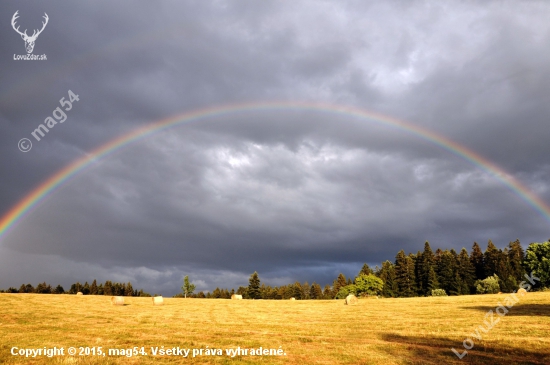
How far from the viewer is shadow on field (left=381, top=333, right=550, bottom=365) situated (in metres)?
14.2

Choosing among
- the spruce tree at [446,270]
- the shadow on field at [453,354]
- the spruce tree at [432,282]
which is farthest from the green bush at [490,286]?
the shadow on field at [453,354]

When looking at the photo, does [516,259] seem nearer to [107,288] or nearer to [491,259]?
[491,259]

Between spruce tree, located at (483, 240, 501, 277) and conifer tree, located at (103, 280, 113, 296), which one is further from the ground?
spruce tree, located at (483, 240, 501, 277)

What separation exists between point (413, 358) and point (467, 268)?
138856mm

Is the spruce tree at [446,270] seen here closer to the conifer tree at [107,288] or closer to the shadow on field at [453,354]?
the shadow on field at [453,354]

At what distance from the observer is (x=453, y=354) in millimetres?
15570

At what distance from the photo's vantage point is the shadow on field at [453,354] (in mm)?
14180

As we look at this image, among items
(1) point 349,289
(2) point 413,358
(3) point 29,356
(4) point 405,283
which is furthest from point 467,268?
(3) point 29,356

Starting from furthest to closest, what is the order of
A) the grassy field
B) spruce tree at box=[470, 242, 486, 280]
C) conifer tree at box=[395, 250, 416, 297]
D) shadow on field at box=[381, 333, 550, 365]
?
conifer tree at box=[395, 250, 416, 297]
spruce tree at box=[470, 242, 486, 280]
the grassy field
shadow on field at box=[381, 333, 550, 365]

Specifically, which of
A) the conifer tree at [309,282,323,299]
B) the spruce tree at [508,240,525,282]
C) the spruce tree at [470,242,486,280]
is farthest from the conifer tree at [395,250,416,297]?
the conifer tree at [309,282,323,299]

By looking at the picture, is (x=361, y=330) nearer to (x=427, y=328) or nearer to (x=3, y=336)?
(x=427, y=328)

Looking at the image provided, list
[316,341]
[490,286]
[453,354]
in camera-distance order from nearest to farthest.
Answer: [453,354] < [316,341] < [490,286]

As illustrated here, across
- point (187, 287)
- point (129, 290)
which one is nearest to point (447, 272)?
point (187, 287)

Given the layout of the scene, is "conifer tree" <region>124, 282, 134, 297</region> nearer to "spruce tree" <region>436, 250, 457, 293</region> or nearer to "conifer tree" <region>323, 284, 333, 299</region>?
"conifer tree" <region>323, 284, 333, 299</region>
